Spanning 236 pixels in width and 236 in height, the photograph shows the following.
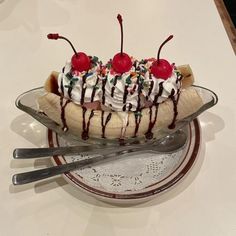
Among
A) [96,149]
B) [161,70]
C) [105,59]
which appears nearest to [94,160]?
[96,149]

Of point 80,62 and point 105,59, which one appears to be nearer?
point 80,62

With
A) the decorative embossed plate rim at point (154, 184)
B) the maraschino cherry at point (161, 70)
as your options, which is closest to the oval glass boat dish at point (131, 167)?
the decorative embossed plate rim at point (154, 184)

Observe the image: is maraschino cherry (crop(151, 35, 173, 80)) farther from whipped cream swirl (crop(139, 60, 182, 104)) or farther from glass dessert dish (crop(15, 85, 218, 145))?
glass dessert dish (crop(15, 85, 218, 145))

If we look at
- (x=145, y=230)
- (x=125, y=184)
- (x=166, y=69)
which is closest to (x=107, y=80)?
(x=166, y=69)

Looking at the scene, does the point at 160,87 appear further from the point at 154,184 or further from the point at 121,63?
the point at 154,184

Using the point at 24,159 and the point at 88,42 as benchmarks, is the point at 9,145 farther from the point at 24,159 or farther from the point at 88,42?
the point at 88,42

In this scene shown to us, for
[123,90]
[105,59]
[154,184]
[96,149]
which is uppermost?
[105,59]

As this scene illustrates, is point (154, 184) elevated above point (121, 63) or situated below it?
below
